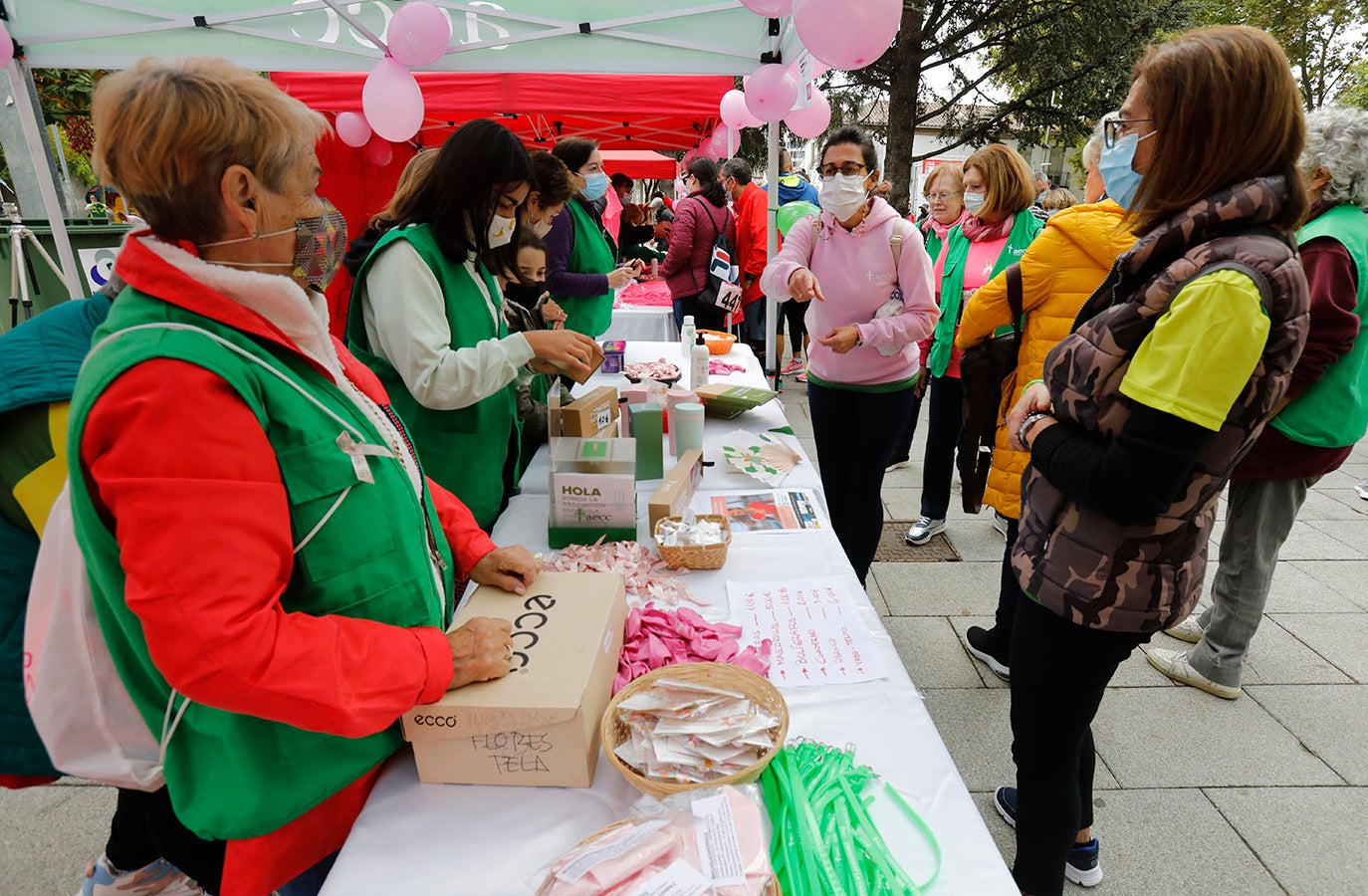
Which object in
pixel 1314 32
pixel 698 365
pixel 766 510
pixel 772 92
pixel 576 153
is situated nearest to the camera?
pixel 766 510

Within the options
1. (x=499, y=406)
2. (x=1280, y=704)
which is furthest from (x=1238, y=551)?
(x=499, y=406)

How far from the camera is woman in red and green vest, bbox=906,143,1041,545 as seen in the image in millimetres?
3293

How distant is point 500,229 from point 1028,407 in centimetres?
145

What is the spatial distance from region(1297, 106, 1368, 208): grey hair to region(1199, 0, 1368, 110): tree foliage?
17410 millimetres

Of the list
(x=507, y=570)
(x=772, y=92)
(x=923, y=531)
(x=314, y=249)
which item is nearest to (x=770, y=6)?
(x=772, y=92)

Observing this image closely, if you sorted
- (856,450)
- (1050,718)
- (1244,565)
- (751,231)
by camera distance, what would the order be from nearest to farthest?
(1050,718) → (1244,565) → (856,450) → (751,231)

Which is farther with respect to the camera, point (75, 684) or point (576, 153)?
point (576, 153)

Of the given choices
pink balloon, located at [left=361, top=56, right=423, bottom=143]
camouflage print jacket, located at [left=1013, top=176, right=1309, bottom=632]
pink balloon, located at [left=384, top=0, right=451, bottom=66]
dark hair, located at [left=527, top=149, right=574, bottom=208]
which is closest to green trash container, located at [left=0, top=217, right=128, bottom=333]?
pink balloon, located at [left=361, top=56, right=423, bottom=143]

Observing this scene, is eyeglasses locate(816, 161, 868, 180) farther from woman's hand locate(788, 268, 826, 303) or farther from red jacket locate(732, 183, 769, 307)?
red jacket locate(732, 183, 769, 307)

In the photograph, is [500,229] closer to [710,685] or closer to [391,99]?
[710,685]

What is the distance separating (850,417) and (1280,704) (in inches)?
73.3

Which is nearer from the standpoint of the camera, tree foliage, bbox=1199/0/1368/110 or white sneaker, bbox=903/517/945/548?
white sneaker, bbox=903/517/945/548

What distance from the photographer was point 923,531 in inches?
153

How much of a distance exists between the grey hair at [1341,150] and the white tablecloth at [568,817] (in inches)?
87.2
